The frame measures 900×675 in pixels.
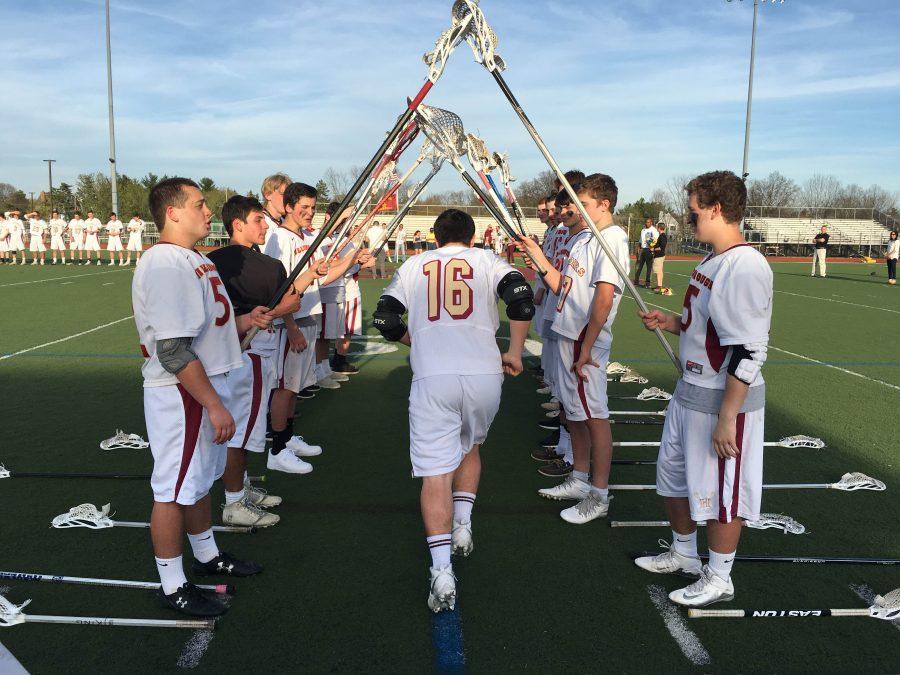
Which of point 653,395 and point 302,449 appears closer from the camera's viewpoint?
point 302,449

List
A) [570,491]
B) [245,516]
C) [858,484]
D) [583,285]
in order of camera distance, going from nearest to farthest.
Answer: [245,516]
[583,285]
[570,491]
[858,484]

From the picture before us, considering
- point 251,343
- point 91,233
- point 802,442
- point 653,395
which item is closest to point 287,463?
point 251,343

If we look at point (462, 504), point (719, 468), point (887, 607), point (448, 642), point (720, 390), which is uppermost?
point (720, 390)

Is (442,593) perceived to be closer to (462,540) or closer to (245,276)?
(462,540)

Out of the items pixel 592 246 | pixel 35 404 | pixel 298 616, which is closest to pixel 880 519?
pixel 592 246

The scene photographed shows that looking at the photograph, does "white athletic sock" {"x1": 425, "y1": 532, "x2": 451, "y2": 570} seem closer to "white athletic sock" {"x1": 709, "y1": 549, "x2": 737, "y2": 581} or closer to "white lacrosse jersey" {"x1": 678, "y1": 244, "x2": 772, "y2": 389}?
"white athletic sock" {"x1": 709, "y1": 549, "x2": 737, "y2": 581}

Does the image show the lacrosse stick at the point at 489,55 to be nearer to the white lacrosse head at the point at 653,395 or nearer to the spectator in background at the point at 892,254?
the white lacrosse head at the point at 653,395

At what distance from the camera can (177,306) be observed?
2.95 m

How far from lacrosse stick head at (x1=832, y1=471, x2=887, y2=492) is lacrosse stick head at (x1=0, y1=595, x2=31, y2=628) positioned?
5426 millimetres

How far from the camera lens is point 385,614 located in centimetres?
328

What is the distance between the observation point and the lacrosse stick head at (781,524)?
13.8 feet

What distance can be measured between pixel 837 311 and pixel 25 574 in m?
16.8

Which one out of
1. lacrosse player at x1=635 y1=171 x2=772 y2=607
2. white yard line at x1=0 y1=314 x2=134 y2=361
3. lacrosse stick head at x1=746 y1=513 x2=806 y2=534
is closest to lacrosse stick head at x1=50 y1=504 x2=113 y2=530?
lacrosse player at x1=635 y1=171 x2=772 y2=607

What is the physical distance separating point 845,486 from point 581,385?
7.58ft
